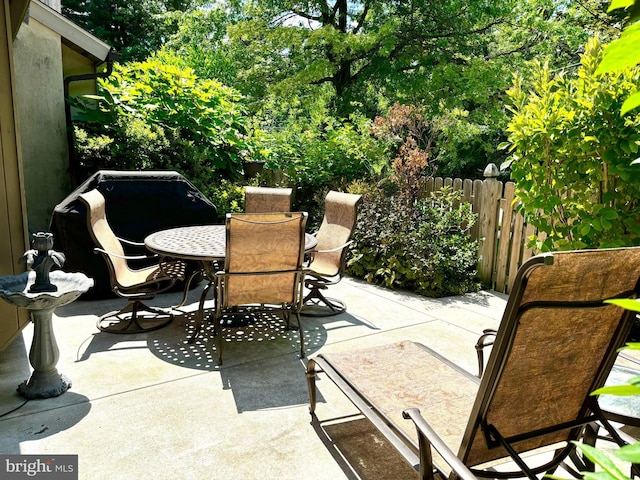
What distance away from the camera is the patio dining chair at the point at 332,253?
452 centimetres

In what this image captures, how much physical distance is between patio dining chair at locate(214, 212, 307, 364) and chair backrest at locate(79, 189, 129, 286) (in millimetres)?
1010

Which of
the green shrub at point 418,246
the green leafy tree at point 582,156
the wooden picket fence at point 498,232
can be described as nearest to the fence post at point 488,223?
the wooden picket fence at point 498,232

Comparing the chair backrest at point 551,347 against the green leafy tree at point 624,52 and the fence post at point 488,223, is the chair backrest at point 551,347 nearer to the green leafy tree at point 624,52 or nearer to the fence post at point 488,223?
the green leafy tree at point 624,52

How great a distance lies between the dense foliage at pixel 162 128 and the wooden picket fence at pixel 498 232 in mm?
3708

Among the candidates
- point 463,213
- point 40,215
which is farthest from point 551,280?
point 40,215

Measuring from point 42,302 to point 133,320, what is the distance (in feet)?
4.77

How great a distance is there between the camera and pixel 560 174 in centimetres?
371

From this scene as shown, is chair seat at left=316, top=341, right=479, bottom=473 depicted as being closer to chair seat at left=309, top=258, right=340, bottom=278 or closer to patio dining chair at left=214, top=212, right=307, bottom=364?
patio dining chair at left=214, top=212, right=307, bottom=364

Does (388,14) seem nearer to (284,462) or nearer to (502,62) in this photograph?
(502,62)

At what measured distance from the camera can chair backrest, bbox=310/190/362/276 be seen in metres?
4.54

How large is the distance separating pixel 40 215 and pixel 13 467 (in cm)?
513

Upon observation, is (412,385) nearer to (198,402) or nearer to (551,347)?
(551,347)

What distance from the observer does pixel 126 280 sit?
13.1 ft

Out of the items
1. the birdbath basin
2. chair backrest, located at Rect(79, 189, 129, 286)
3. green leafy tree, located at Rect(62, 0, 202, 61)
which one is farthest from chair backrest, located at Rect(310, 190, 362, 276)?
green leafy tree, located at Rect(62, 0, 202, 61)
